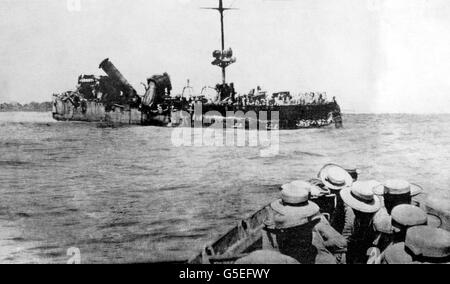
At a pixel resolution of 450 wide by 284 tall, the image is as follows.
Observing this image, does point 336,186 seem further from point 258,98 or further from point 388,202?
point 258,98

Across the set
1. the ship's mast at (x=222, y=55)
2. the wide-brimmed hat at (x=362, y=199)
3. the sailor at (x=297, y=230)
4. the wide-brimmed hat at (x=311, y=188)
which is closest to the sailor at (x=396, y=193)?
the wide-brimmed hat at (x=362, y=199)

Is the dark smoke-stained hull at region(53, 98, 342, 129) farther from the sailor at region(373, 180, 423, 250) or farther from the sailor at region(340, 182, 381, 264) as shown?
the sailor at region(340, 182, 381, 264)

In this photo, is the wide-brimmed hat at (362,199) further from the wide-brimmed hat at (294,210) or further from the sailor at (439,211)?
the sailor at (439,211)

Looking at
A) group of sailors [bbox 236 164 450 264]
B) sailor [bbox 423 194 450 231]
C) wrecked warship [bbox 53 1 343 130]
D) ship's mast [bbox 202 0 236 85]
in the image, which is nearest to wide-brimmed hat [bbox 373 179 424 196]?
group of sailors [bbox 236 164 450 264]

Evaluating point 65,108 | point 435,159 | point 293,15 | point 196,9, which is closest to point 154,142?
point 196,9
